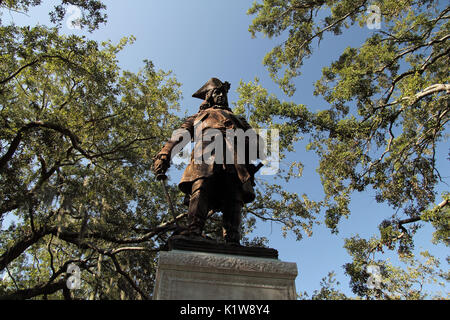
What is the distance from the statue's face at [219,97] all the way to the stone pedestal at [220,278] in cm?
254

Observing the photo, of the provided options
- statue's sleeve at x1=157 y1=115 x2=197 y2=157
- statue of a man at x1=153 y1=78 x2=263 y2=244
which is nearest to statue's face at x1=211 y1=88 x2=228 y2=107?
statue of a man at x1=153 y1=78 x2=263 y2=244

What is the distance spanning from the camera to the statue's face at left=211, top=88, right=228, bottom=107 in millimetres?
4805

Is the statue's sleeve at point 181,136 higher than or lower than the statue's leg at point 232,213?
higher

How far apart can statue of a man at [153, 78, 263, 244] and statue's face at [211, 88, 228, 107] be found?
1.05ft

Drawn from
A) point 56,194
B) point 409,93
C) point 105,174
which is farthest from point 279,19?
point 56,194

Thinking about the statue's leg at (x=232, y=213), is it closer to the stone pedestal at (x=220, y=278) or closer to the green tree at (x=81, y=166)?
the stone pedestal at (x=220, y=278)

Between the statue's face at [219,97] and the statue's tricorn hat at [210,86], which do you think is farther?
the statue's tricorn hat at [210,86]

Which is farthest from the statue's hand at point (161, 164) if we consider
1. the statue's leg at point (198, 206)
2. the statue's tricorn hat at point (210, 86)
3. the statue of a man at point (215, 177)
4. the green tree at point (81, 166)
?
the green tree at point (81, 166)

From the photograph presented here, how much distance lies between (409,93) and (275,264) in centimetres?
763

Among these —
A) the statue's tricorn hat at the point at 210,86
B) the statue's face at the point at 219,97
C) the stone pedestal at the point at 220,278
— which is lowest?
the stone pedestal at the point at 220,278

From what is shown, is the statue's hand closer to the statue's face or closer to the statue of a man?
the statue of a man

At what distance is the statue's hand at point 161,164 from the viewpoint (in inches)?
154

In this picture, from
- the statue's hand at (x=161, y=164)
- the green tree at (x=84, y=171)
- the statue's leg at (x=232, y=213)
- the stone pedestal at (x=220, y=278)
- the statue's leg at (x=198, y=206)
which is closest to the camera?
the stone pedestal at (x=220, y=278)
